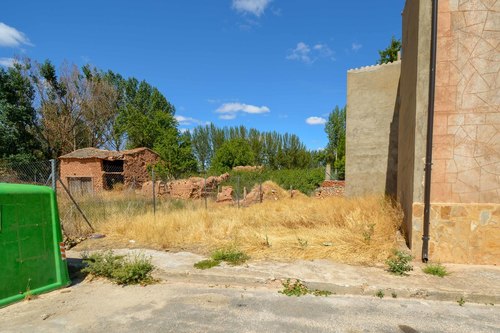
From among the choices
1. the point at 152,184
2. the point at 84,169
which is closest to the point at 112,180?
the point at 84,169

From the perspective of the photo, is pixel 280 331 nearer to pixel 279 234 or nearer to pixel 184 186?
pixel 279 234

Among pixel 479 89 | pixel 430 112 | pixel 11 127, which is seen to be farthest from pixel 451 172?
pixel 11 127

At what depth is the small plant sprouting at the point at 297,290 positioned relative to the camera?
411 cm

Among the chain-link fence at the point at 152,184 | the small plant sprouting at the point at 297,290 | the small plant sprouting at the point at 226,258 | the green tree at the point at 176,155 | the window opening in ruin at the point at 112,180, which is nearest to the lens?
the small plant sprouting at the point at 297,290

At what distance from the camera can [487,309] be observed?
142 inches

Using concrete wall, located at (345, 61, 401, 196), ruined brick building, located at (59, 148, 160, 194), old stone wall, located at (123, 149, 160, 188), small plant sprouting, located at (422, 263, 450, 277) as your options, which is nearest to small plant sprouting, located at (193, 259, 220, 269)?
small plant sprouting, located at (422, 263, 450, 277)

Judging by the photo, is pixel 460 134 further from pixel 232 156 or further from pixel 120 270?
pixel 232 156

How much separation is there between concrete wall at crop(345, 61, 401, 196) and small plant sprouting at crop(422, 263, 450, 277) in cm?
694

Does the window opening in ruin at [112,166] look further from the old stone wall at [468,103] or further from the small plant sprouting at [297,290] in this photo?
the old stone wall at [468,103]

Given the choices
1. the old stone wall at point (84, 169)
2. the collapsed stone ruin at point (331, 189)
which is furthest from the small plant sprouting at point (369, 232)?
the old stone wall at point (84, 169)

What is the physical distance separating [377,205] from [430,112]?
3.90 m

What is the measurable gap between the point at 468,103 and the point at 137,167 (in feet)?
82.3

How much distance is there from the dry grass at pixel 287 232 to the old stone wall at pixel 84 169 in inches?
634

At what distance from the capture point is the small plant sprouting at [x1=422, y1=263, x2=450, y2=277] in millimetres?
4427
